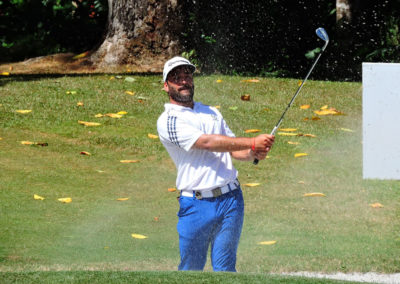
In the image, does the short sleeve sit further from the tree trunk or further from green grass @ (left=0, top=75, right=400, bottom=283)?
the tree trunk

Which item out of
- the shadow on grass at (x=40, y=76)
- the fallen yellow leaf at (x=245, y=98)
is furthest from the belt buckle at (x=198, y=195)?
the shadow on grass at (x=40, y=76)

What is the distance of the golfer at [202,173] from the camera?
4.53 metres

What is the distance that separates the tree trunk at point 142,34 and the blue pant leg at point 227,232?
29.5 feet

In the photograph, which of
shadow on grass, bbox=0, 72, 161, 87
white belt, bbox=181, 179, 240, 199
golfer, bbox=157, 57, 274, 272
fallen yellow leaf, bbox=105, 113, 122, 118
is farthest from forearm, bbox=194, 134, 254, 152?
shadow on grass, bbox=0, 72, 161, 87

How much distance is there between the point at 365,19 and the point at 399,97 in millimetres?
8047

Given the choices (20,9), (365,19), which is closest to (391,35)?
(365,19)

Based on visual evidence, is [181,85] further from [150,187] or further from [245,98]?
[245,98]

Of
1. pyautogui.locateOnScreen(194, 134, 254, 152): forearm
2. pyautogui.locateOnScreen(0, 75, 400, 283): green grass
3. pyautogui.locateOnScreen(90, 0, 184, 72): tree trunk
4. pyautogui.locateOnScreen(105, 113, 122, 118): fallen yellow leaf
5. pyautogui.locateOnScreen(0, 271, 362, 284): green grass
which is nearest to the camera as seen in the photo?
pyautogui.locateOnScreen(0, 271, 362, 284): green grass

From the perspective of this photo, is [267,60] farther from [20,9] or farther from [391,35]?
[20,9]

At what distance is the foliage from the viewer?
51.5ft

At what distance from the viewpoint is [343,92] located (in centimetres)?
1190

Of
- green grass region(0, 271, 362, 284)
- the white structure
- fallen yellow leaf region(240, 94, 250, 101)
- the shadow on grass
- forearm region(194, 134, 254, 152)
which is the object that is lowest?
the shadow on grass

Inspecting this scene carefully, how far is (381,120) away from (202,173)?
87.8 inches

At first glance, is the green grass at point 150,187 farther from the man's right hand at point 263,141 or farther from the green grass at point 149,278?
the man's right hand at point 263,141
